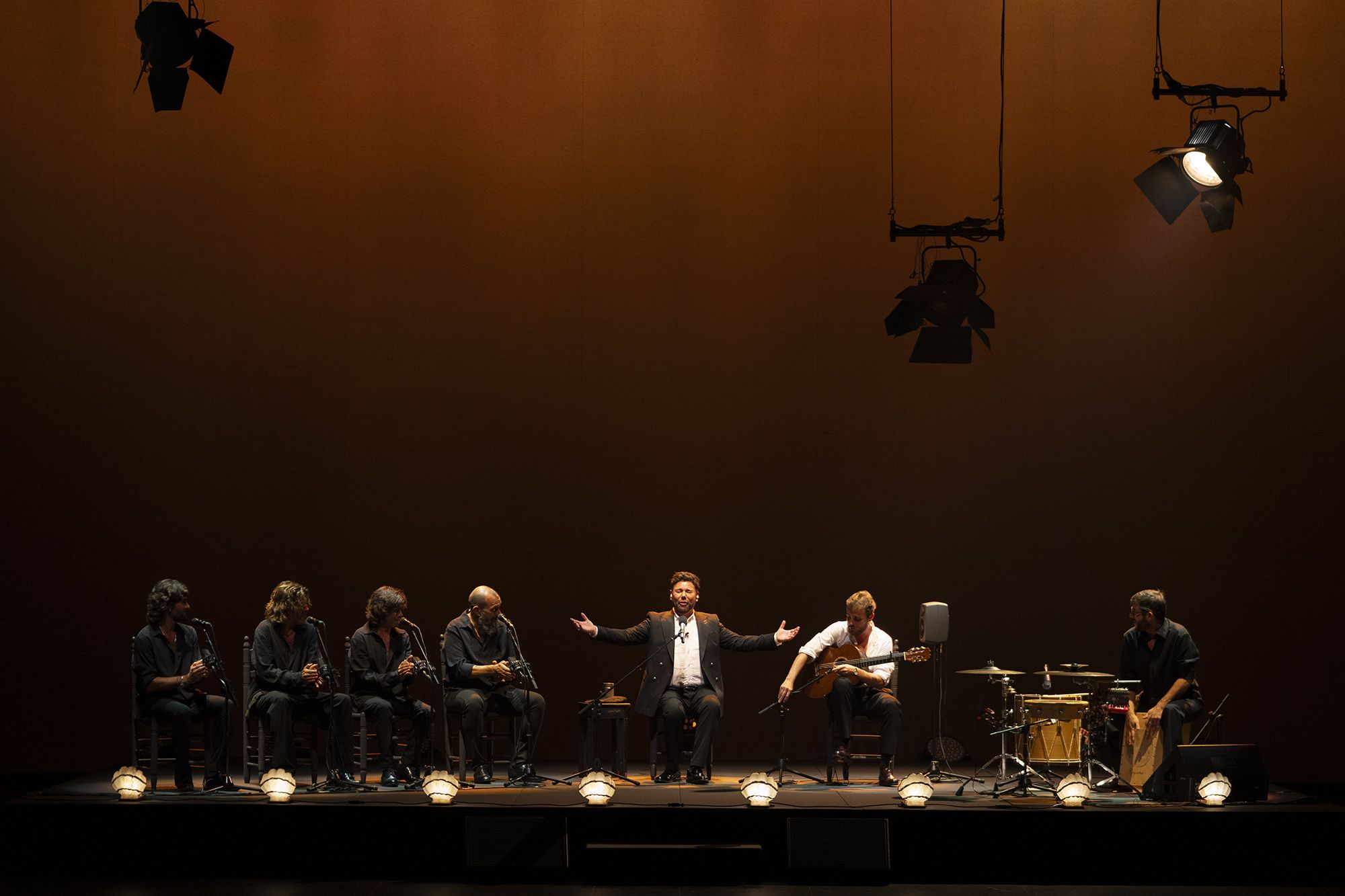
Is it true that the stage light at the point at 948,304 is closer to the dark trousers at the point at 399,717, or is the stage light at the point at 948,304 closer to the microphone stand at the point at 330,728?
the dark trousers at the point at 399,717

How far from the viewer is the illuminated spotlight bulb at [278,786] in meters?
6.16

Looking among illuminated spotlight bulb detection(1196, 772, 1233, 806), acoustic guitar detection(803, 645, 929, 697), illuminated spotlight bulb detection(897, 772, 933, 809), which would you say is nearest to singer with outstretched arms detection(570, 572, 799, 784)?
acoustic guitar detection(803, 645, 929, 697)

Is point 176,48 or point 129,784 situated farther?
point 176,48

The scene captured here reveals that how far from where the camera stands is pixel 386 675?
23.3 feet

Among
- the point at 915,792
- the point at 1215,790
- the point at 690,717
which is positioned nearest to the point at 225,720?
the point at 690,717

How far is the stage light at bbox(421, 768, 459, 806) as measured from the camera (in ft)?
20.2

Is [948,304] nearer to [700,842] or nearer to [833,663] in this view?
[833,663]

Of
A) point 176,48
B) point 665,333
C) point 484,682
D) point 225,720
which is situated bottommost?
point 225,720

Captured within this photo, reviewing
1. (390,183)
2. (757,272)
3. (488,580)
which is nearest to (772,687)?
(488,580)

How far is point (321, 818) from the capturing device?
610 centimetres

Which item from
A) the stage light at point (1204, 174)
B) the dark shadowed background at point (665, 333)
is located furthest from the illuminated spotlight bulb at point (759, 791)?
the stage light at point (1204, 174)

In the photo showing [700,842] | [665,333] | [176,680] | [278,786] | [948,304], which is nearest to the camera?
[700,842]

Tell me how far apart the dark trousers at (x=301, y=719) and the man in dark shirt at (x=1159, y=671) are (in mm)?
3817

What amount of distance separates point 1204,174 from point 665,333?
3189mm
